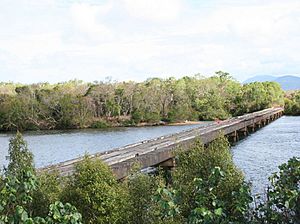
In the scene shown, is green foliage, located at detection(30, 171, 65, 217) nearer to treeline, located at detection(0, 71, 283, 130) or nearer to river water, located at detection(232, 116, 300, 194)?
river water, located at detection(232, 116, 300, 194)

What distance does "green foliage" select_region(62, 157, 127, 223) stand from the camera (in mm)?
10719

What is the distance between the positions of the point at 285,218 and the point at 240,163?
2652 cm

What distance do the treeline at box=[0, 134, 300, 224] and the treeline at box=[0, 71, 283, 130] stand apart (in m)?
79.6

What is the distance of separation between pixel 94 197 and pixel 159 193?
15.8 ft

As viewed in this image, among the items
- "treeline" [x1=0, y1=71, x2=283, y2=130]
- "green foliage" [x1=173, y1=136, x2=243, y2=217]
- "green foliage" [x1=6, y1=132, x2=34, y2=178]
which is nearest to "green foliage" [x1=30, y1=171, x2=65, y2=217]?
"green foliage" [x1=6, y1=132, x2=34, y2=178]

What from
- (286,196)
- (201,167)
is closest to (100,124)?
(201,167)

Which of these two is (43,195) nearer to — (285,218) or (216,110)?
(285,218)

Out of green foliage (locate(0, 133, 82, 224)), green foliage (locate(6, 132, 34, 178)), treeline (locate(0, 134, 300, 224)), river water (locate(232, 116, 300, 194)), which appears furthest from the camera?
river water (locate(232, 116, 300, 194))

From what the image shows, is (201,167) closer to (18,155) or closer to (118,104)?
(18,155)

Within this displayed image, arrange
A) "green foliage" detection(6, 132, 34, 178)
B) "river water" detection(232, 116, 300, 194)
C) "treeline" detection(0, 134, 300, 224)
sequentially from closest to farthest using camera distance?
"treeline" detection(0, 134, 300, 224) → "green foliage" detection(6, 132, 34, 178) → "river water" detection(232, 116, 300, 194)

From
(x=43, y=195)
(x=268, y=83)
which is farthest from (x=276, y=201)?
(x=268, y=83)

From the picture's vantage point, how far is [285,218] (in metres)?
7.98

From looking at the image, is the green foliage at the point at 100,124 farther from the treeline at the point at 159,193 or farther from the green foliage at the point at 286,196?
the green foliage at the point at 286,196

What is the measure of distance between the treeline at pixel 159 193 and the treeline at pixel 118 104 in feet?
261
